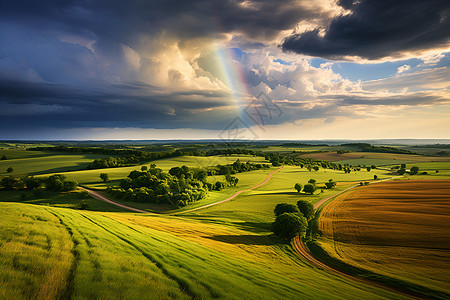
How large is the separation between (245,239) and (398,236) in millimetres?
21058

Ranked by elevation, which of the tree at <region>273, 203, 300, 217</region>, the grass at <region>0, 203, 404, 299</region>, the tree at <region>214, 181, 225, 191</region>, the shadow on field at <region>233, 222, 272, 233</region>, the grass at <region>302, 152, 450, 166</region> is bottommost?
the tree at <region>214, 181, 225, 191</region>

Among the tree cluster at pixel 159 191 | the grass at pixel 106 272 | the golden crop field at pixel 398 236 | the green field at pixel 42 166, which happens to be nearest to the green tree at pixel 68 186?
the tree cluster at pixel 159 191

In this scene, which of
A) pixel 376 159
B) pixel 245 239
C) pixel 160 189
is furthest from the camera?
pixel 376 159

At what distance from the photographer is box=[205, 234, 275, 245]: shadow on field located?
26.9 m

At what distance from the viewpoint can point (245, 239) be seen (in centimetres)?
2912

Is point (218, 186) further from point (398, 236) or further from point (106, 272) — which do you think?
point (106, 272)

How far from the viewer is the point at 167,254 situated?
47.5 feet

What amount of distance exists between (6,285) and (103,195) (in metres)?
63.1

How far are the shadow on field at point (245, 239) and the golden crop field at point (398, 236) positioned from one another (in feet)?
25.9

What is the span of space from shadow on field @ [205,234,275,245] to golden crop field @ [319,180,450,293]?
7.89 m

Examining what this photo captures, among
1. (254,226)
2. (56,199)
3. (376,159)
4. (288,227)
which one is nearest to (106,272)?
(288,227)

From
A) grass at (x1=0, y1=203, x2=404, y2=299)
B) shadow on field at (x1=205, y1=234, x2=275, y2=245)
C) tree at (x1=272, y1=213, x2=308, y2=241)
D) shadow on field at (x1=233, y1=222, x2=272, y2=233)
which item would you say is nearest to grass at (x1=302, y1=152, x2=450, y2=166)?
shadow on field at (x1=233, y1=222, x2=272, y2=233)

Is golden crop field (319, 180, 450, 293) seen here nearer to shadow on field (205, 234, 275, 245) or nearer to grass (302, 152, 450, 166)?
shadow on field (205, 234, 275, 245)

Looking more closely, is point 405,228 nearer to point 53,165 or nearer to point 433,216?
point 433,216
